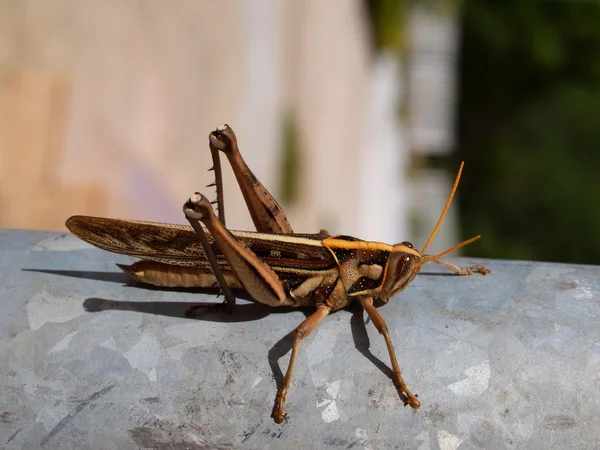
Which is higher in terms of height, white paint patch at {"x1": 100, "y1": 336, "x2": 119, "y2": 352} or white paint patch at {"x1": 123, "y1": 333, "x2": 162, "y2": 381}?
white paint patch at {"x1": 100, "y1": 336, "x2": 119, "y2": 352}

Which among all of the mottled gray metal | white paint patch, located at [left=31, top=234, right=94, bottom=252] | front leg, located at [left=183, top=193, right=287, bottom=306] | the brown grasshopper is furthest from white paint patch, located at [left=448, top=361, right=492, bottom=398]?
white paint patch, located at [left=31, top=234, right=94, bottom=252]

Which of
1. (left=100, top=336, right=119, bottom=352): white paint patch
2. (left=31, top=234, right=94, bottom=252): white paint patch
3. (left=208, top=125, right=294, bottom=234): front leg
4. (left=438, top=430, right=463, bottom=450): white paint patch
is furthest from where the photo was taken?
(left=208, top=125, right=294, bottom=234): front leg

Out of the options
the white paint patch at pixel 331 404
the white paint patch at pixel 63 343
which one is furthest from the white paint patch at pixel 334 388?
the white paint patch at pixel 63 343

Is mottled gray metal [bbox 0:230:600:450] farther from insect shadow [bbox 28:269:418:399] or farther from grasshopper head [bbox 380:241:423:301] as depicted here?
grasshopper head [bbox 380:241:423:301]

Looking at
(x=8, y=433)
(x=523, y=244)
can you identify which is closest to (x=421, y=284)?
(x=8, y=433)

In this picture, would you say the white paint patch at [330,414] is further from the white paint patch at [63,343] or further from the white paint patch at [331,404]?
the white paint patch at [63,343]

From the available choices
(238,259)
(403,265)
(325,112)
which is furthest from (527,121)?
(238,259)

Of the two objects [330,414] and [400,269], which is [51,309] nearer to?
[330,414]
